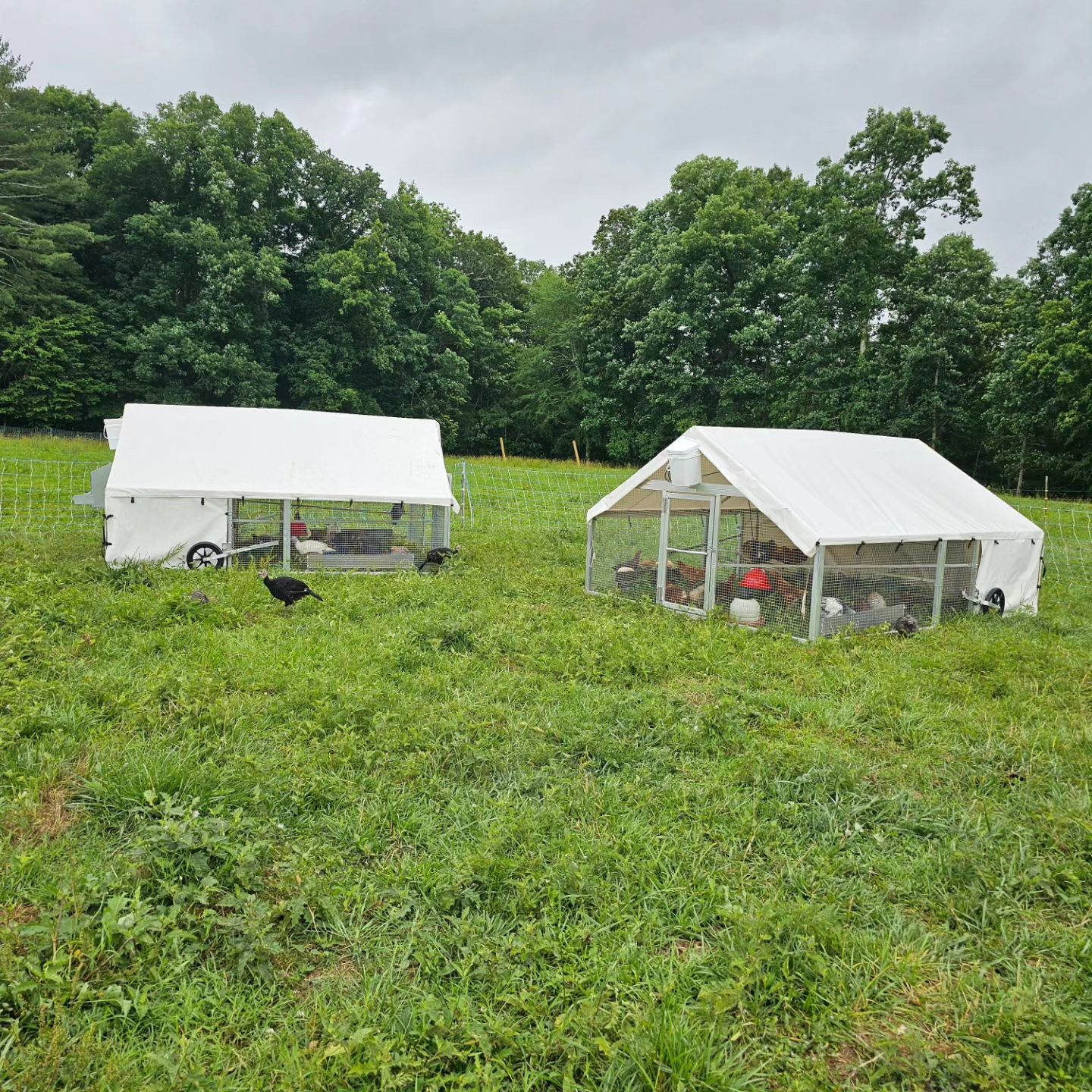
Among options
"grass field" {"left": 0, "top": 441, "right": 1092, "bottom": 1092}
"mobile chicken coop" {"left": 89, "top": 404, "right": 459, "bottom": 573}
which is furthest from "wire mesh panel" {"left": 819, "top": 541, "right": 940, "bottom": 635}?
"mobile chicken coop" {"left": 89, "top": 404, "right": 459, "bottom": 573}

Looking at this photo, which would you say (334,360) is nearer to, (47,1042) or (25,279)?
(25,279)

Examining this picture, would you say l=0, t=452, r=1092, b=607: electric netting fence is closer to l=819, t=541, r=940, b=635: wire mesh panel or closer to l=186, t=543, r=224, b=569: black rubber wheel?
l=819, t=541, r=940, b=635: wire mesh panel

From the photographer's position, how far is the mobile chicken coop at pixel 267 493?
9.23 metres

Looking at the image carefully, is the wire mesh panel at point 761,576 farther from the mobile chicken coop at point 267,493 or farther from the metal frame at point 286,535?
the metal frame at point 286,535

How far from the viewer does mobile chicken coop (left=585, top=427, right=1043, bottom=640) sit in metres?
6.97

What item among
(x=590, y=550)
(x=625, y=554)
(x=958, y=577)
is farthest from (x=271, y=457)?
(x=958, y=577)

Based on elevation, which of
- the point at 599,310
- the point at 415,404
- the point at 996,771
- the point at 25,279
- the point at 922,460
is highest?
the point at 599,310

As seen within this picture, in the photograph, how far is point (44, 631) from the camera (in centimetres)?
564

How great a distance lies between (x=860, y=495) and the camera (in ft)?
25.0

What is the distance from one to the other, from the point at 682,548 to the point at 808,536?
1.78 m

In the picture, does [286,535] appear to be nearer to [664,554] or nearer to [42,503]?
[664,554]

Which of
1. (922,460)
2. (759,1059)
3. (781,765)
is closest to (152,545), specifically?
(781,765)

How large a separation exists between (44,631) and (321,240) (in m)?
28.2

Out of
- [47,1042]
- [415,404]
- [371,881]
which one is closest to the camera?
[47,1042]
